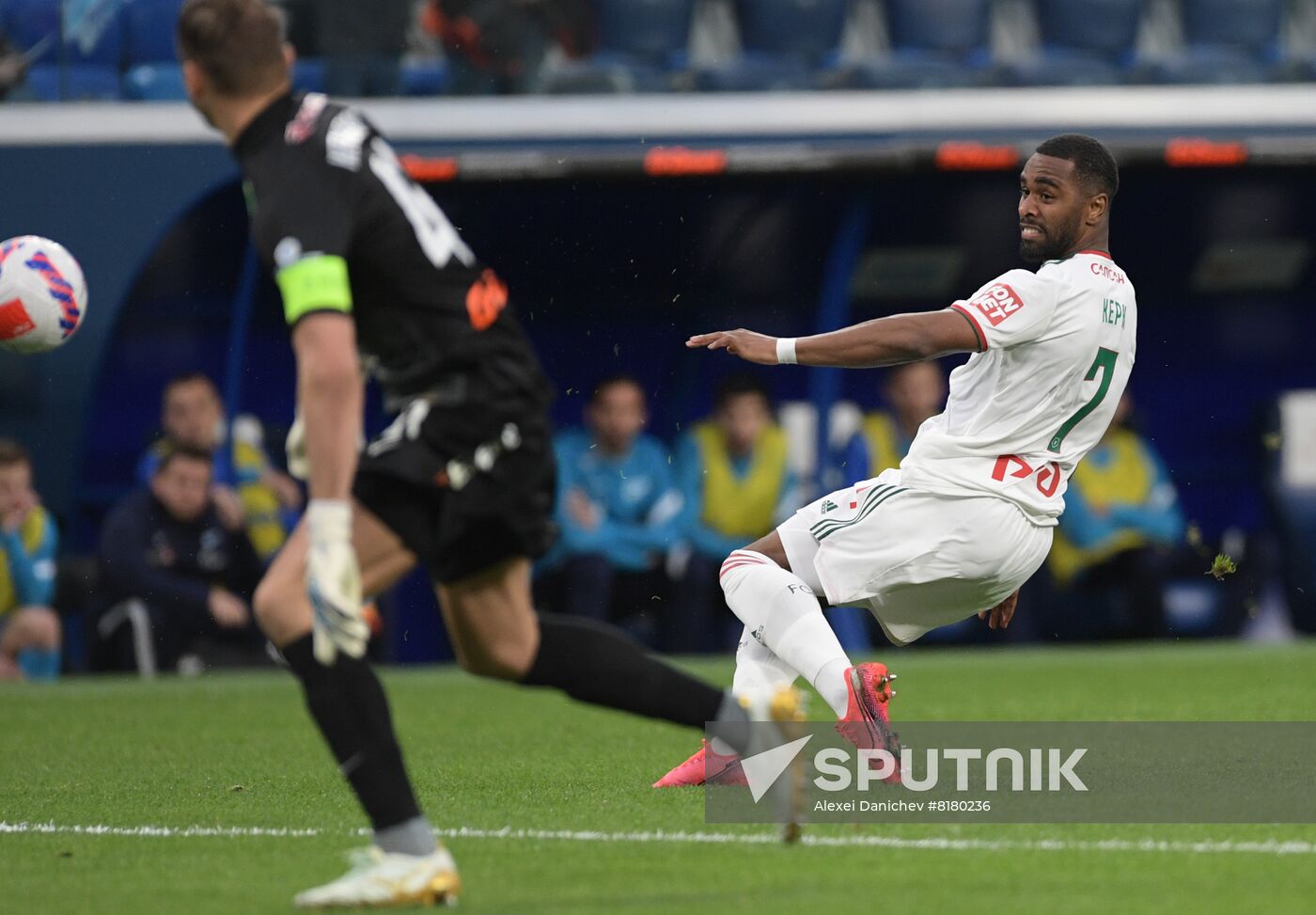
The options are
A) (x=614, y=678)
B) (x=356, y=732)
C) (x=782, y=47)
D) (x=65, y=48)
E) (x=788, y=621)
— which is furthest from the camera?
(x=782, y=47)

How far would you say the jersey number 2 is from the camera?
236 inches

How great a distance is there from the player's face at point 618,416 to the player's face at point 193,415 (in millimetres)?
2064

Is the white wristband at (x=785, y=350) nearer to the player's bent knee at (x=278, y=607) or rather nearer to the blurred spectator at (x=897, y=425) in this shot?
the player's bent knee at (x=278, y=607)

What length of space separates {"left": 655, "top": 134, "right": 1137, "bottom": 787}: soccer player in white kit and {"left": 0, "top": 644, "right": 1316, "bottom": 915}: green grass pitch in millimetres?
525

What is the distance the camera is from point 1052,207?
602cm

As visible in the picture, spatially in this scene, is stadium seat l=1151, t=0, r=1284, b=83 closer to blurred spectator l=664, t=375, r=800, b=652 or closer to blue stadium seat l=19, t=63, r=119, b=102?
blurred spectator l=664, t=375, r=800, b=652

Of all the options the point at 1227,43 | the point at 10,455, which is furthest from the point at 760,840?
the point at 1227,43

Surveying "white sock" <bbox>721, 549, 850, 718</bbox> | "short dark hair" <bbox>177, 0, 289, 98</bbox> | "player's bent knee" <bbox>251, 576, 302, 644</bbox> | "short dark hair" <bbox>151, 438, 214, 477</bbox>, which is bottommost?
"short dark hair" <bbox>151, 438, 214, 477</bbox>

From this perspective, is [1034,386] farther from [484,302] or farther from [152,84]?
[152,84]

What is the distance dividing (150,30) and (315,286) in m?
9.00

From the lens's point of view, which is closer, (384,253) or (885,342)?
(384,253)

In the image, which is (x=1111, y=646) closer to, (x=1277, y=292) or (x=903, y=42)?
(x=1277, y=292)

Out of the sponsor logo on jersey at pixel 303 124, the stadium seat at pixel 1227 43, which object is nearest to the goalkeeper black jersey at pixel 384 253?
the sponsor logo on jersey at pixel 303 124
